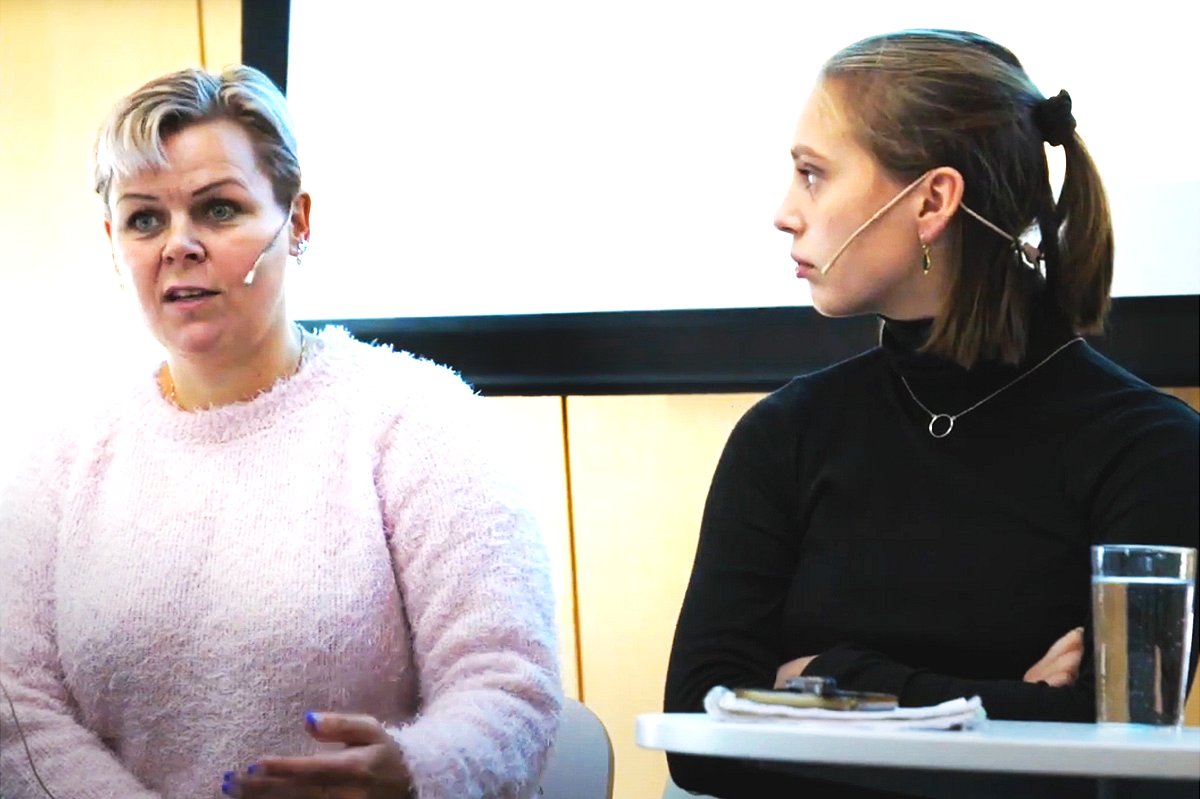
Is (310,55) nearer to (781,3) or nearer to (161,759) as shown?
(781,3)

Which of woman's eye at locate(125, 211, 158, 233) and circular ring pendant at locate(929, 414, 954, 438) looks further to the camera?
woman's eye at locate(125, 211, 158, 233)

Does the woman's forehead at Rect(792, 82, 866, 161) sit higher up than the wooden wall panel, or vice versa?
the woman's forehead at Rect(792, 82, 866, 161)

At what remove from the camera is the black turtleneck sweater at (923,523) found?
61.5 inches

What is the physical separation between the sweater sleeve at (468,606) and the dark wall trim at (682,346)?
46cm

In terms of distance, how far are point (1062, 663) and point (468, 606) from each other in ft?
1.95

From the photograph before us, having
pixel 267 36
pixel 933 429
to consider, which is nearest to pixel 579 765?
pixel 933 429

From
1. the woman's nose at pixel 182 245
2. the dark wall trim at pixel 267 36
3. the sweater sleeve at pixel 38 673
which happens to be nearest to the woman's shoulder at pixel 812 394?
the woman's nose at pixel 182 245

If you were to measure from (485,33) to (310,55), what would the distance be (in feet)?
0.91

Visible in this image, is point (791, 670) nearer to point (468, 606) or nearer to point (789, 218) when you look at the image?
point (468, 606)

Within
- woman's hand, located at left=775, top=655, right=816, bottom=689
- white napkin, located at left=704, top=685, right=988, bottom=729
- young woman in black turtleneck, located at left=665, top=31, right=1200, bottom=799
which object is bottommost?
woman's hand, located at left=775, top=655, right=816, bottom=689

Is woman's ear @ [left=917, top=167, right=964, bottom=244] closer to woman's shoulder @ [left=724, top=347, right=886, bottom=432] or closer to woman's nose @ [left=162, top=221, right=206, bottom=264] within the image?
woman's shoulder @ [left=724, top=347, right=886, bottom=432]

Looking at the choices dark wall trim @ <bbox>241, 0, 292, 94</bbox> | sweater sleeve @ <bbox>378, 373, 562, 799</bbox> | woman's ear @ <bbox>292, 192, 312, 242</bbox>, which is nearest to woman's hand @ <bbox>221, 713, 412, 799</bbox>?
sweater sleeve @ <bbox>378, 373, 562, 799</bbox>

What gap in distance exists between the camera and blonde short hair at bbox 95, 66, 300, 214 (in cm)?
177

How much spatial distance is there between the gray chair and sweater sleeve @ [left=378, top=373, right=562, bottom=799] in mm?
158
